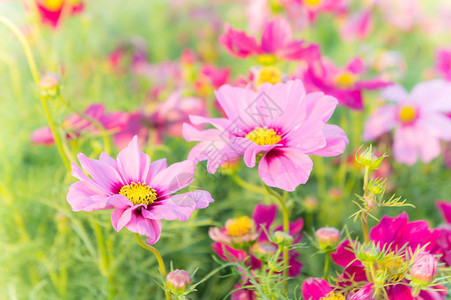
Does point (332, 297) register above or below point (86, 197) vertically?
below

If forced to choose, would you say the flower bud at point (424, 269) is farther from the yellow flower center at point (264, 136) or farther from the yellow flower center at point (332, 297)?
the yellow flower center at point (264, 136)

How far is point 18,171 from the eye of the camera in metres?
0.96

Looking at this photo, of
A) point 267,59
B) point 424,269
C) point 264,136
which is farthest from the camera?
point 267,59

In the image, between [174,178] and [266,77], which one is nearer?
[174,178]

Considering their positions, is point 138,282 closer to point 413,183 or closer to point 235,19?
point 413,183

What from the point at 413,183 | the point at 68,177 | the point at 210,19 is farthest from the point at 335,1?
the point at 210,19

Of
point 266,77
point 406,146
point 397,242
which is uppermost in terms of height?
point 266,77

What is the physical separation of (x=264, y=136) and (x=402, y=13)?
167 centimetres

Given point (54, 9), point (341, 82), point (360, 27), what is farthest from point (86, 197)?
point (360, 27)

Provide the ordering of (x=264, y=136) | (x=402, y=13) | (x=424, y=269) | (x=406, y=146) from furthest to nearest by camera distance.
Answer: (x=402, y=13)
(x=406, y=146)
(x=264, y=136)
(x=424, y=269)

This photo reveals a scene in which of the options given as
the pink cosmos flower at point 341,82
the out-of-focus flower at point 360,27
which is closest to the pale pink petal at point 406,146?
the pink cosmos flower at point 341,82

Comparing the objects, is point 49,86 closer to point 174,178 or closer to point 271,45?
point 174,178

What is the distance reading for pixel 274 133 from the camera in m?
0.51

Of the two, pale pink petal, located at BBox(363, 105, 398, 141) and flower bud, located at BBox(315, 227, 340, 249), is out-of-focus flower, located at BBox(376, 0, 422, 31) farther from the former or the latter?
flower bud, located at BBox(315, 227, 340, 249)
